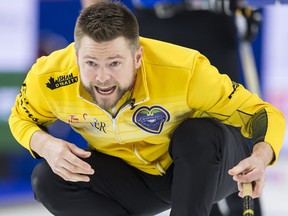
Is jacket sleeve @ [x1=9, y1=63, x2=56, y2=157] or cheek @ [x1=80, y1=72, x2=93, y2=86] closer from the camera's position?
cheek @ [x1=80, y1=72, x2=93, y2=86]

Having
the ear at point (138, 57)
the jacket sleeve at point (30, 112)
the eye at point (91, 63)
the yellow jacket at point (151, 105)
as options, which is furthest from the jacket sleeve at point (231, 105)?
the jacket sleeve at point (30, 112)

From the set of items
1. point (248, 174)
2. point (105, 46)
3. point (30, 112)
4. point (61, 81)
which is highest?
point (105, 46)

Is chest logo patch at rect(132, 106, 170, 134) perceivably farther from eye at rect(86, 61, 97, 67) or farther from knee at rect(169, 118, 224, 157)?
eye at rect(86, 61, 97, 67)

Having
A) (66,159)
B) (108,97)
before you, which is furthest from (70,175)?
(108,97)

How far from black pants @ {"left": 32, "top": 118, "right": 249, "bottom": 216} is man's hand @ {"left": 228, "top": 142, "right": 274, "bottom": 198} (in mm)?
162

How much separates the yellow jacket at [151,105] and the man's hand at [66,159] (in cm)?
14

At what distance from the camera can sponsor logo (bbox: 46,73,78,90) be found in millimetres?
2283

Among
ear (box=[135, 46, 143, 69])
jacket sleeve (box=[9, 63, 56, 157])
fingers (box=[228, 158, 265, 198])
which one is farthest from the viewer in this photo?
jacket sleeve (box=[9, 63, 56, 157])

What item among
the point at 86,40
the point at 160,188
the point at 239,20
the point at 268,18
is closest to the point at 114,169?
the point at 160,188

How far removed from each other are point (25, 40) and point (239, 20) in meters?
1.19

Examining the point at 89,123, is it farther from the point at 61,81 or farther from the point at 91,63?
the point at 91,63

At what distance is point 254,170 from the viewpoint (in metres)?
2.02

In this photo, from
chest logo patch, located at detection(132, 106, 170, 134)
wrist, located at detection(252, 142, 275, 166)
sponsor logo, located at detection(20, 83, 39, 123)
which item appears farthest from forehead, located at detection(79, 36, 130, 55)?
wrist, located at detection(252, 142, 275, 166)

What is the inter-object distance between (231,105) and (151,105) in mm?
234
